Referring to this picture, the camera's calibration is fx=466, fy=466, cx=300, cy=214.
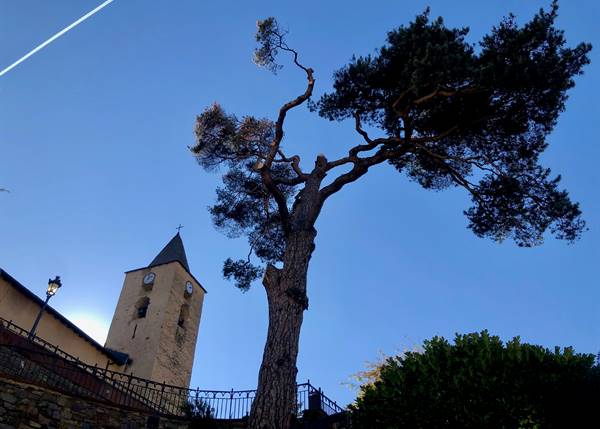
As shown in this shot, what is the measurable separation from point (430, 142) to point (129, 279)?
19.7 m

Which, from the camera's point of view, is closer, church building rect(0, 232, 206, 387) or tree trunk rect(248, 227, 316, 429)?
tree trunk rect(248, 227, 316, 429)

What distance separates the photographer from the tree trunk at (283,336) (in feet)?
20.4

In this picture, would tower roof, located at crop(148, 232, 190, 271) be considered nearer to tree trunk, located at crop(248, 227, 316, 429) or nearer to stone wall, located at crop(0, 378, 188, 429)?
stone wall, located at crop(0, 378, 188, 429)

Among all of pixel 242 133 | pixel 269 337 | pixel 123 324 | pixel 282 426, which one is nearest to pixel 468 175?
pixel 242 133

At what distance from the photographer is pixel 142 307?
23297 mm

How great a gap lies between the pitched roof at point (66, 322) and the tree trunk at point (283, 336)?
1144 centimetres

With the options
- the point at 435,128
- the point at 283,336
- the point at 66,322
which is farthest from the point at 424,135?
the point at 66,322

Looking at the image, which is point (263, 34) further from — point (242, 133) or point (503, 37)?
point (503, 37)

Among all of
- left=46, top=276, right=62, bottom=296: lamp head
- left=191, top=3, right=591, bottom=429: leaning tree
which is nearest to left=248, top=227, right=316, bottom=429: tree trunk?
left=191, top=3, right=591, bottom=429: leaning tree

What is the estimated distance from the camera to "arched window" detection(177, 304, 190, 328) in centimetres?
2348

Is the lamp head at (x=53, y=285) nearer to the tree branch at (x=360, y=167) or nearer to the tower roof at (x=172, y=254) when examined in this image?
the tree branch at (x=360, y=167)

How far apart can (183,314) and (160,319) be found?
2.32 m

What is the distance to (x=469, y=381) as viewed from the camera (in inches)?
233

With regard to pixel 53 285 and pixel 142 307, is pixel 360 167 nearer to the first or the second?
pixel 53 285
